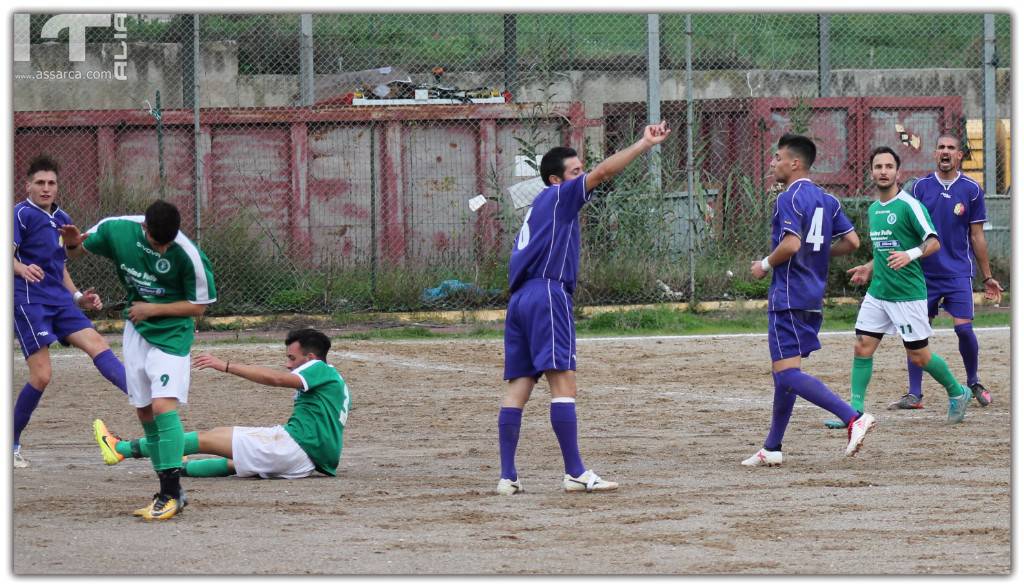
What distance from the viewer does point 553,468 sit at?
8.05 m

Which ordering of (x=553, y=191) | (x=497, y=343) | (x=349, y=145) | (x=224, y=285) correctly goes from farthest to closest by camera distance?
(x=349, y=145), (x=224, y=285), (x=497, y=343), (x=553, y=191)

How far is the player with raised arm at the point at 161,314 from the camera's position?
656cm

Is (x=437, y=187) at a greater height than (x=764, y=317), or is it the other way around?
(x=437, y=187)

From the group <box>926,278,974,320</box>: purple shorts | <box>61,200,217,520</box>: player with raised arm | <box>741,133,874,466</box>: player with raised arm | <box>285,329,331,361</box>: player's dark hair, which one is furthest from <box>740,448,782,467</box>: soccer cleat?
<box>61,200,217,520</box>: player with raised arm

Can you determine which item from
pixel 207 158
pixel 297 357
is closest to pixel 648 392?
pixel 297 357

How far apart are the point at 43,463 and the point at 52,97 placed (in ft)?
54.1

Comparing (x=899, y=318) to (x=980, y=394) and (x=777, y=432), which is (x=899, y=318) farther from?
(x=777, y=432)

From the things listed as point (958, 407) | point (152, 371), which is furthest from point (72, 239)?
point (958, 407)

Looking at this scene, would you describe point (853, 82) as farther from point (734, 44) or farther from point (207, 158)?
point (207, 158)

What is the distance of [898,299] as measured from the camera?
9.49 m

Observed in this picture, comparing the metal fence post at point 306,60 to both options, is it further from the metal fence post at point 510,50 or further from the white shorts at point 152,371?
the white shorts at point 152,371

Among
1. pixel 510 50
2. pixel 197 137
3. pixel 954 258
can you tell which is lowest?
pixel 954 258

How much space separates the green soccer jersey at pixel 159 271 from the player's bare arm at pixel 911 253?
14.5 feet

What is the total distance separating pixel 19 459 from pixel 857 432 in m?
4.79
